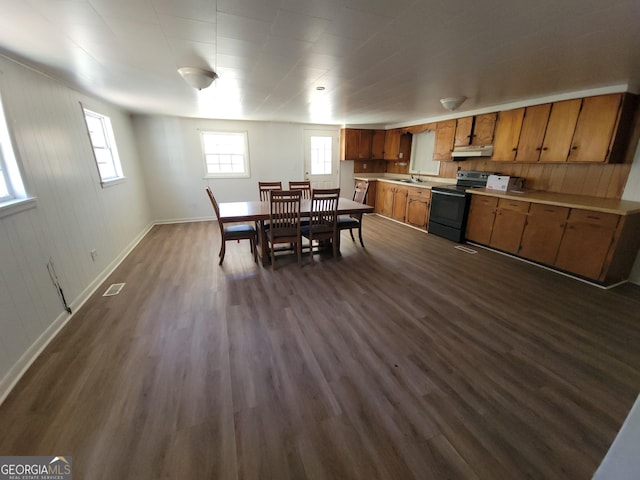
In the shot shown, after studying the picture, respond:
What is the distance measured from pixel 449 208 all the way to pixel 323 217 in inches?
97.8

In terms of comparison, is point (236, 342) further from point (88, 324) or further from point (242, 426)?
point (88, 324)

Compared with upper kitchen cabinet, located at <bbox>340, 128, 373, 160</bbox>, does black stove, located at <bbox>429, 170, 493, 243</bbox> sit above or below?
below

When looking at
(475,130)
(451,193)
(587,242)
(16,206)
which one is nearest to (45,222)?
(16,206)

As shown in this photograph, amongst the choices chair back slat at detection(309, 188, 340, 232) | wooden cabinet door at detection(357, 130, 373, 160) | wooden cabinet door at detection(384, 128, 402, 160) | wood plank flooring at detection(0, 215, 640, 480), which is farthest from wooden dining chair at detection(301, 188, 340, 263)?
wooden cabinet door at detection(384, 128, 402, 160)

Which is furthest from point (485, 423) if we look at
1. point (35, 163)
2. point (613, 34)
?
point (35, 163)

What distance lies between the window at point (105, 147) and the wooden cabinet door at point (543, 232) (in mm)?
5888

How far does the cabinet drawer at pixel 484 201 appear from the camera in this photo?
3913mm

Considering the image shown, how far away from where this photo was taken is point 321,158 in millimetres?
6668

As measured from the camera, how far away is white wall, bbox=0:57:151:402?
1784 millimetres

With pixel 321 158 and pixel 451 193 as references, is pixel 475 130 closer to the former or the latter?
pixel 451 193

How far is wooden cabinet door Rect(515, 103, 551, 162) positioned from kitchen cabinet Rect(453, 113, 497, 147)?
1.67ft

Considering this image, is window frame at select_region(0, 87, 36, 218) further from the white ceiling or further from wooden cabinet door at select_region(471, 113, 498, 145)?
wooden cabinet door at select_region(471, 113, 498, 145)

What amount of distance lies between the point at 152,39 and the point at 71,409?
2.50 metres

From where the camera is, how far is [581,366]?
1846mm
